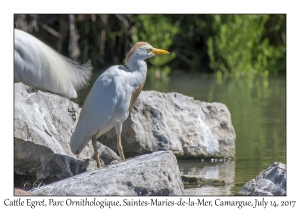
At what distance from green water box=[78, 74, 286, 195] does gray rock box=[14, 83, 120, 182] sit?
1.12 meters

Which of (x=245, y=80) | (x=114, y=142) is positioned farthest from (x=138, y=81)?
(x=245, y=80)

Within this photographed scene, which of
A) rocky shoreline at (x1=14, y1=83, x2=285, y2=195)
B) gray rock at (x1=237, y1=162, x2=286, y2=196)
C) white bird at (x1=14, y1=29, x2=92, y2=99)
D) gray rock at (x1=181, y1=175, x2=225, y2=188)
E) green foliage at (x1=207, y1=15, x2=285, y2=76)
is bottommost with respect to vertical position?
gray rock at (x1=181, y1=175, x2=225, y2=188)


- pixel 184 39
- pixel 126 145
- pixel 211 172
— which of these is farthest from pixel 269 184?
pixel 184 39

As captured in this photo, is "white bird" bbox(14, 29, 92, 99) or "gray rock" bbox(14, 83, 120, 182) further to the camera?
"white bird" bbox(14, 29, 92, 99)

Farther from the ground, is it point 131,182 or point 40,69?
point 40,69

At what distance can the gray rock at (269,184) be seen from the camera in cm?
500

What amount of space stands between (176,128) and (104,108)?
69.0 inches

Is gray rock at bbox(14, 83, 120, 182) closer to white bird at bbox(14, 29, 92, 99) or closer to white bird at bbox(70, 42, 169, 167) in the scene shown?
white bird at bbox(70, 42, 169, 167)

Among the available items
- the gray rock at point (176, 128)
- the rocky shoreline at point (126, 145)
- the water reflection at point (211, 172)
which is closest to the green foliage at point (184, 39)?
the gray rock at point (176, 128)

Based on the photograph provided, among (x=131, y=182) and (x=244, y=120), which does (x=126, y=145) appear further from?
(x=244, y=120)

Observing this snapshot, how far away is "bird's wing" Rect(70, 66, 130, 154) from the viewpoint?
5.43m

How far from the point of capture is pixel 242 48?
15297mm

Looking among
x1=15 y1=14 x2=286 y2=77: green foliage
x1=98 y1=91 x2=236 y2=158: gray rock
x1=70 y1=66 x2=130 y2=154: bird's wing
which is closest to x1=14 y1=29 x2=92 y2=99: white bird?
x1=98 y1=91 x2=236 y2=158: gray rock

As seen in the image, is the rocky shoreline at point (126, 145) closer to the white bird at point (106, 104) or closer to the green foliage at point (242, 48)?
the white bird at point (106, 104)
